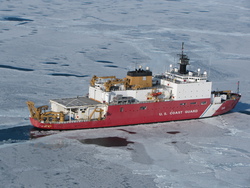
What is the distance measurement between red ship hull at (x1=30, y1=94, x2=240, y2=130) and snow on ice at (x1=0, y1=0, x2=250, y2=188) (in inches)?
13.9

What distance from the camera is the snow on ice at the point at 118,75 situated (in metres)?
14.7

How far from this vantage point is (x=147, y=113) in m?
20.7

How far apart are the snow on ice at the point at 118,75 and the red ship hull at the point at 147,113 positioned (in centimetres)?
35

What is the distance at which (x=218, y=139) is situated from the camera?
61.9ft

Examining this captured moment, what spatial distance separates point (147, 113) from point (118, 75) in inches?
302

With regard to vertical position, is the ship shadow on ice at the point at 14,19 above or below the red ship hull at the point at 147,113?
above

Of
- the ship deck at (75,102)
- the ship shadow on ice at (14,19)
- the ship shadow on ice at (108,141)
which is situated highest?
the ship shadow on ice at (14,19)

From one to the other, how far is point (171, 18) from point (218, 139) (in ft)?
117

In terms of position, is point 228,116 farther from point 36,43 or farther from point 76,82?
point 36,43

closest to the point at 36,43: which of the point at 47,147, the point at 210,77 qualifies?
the point at 210,77

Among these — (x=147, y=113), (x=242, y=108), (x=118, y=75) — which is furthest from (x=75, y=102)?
(x=242, y=108)

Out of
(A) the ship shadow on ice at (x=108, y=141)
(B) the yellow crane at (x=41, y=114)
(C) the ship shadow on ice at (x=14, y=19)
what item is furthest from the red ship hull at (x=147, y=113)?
(C) the ship shadow on ice at (x=14, y=19)

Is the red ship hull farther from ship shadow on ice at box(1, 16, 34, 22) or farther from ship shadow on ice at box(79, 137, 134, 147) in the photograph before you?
ship shadow on ice at box(1, 16, 34, 22)

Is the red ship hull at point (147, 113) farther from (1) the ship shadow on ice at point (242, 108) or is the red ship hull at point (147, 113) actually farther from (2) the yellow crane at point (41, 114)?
(1) the ship shadow on ice at point (242, 108)
